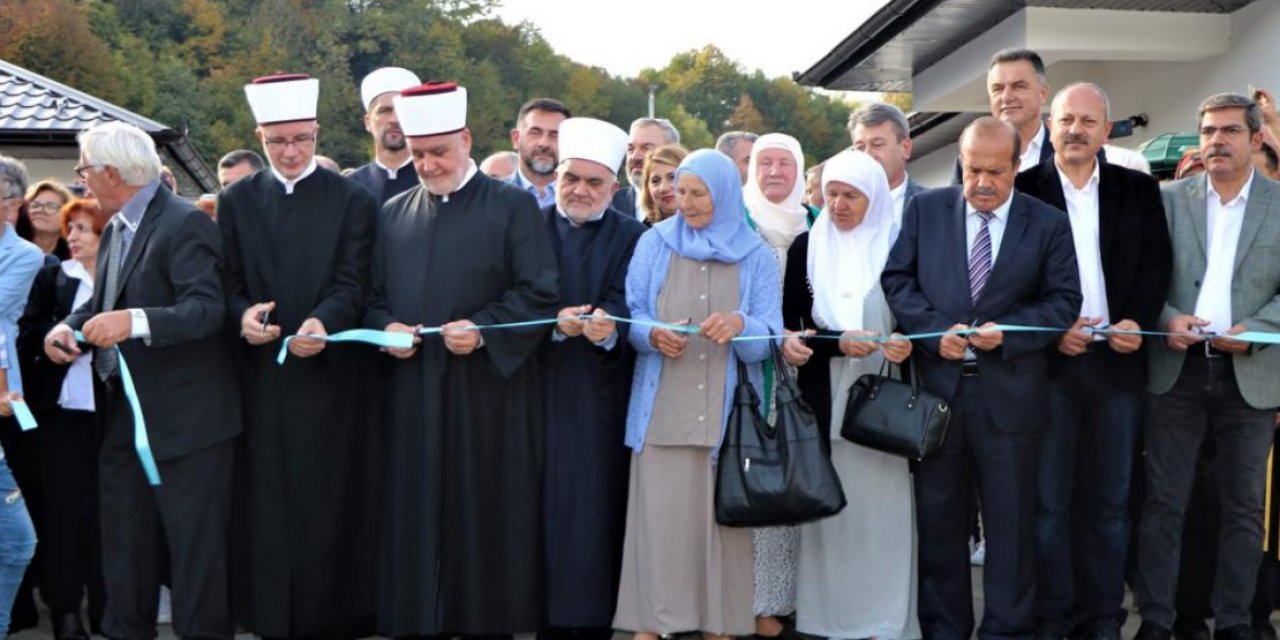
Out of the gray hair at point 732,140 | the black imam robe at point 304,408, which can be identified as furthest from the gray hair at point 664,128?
the black imam robe at point 304,408

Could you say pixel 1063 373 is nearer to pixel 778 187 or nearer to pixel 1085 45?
pixel 778 187

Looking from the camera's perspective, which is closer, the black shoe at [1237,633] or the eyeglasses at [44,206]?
the black shoe at [1237,633]

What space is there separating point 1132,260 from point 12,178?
16.4 ft

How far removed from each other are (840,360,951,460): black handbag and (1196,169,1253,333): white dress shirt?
1.32 m

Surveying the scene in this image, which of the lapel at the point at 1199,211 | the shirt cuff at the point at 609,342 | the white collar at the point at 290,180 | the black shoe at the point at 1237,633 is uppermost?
the white collar at the point at 290,180

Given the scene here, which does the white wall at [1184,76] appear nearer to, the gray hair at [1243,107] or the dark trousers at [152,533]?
the gray hair at [1243,107]

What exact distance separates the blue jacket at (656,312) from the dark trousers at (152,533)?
5.89 ft

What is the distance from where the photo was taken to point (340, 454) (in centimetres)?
646

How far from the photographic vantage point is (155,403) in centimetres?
606

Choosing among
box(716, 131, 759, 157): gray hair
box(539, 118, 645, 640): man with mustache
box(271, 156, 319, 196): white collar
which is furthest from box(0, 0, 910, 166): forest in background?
box(539, 118, 645, 640): man with mustache

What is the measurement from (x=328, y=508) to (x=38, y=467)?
5.40ft

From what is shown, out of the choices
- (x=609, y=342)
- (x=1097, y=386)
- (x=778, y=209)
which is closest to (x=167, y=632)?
(x=609, y=342)

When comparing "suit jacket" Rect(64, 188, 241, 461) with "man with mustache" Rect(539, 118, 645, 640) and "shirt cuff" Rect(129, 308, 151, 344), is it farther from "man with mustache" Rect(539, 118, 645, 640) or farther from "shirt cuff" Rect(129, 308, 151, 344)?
"man with mustache" Rect(539, 118, 645, 640)

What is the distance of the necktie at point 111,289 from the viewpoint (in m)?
6.14
